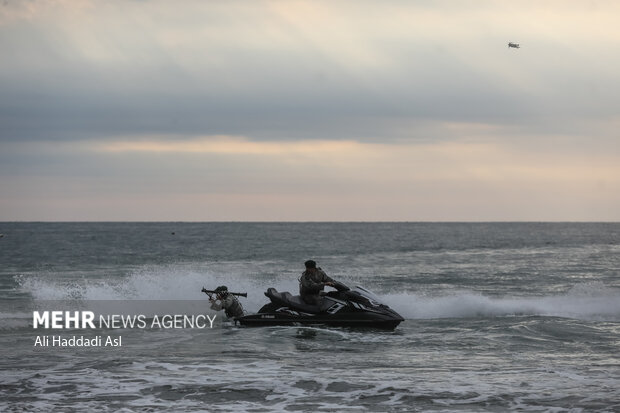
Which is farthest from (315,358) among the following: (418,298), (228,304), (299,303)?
(418,298)

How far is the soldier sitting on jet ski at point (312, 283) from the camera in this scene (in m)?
19.6

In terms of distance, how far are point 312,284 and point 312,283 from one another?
0.03 m

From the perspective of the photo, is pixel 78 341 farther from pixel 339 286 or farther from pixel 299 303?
pixel 339 286

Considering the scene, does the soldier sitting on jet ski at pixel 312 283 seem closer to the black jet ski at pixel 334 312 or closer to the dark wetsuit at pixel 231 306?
the black jet ski at pixel 334 312

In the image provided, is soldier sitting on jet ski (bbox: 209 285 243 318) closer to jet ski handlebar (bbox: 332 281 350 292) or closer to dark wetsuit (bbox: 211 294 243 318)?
dark wetsuit (bbox: 211 294 243 318)

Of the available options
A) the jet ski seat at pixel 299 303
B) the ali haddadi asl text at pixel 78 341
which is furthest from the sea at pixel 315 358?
the jet ski seat at pixel 299 303

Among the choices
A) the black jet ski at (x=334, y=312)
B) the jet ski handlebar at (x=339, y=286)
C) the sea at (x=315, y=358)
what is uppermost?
the jet ski handlebar at (x=339, y=286)

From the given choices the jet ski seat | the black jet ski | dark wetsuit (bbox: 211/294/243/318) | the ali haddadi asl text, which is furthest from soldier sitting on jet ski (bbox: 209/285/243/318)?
the ali haddadi asl text

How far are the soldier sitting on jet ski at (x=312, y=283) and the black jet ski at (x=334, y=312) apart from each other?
0.42ft

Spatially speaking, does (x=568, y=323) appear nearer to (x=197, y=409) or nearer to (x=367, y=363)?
(x=367, y=363)

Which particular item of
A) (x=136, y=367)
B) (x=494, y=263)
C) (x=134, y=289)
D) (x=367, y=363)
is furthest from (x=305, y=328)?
(x=494, y=263)

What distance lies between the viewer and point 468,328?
21172 mm

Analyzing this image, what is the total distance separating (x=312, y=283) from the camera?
1961 cm

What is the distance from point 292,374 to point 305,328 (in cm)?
539
